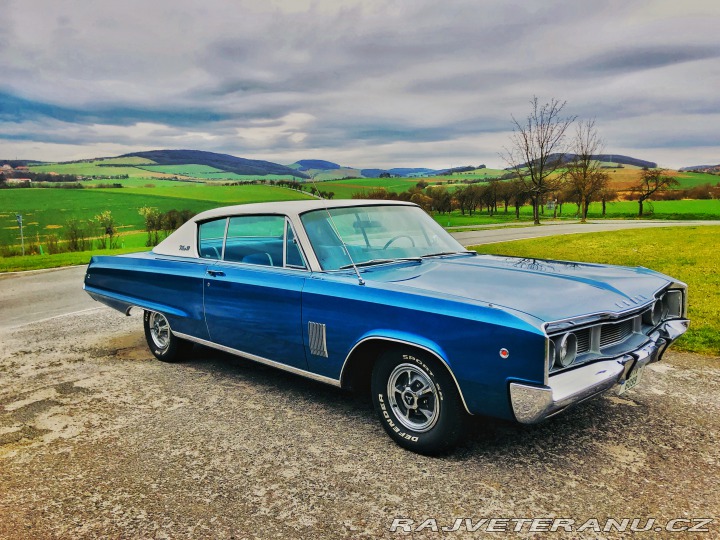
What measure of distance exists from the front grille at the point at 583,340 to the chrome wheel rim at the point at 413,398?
0.86 metres

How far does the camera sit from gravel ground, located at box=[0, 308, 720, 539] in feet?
8.77

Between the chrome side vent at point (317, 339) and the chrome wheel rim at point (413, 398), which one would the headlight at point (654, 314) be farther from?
the chrome side vent at point (317, 339)

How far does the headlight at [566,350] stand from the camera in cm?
283

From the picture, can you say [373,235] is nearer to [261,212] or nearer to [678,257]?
[261,212]

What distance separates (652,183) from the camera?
5647 cm

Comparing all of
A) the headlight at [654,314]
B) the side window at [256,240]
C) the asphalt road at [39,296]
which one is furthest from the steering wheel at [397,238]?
the asphalt road at [39,296]

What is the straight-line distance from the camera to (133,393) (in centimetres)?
457

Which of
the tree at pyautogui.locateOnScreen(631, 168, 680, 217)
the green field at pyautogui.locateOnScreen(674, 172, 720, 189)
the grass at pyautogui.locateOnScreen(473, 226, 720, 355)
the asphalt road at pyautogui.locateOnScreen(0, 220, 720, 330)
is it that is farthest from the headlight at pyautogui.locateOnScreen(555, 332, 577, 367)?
the green field at pyautogui.locateOnScreen(674, 172, 720, 189)

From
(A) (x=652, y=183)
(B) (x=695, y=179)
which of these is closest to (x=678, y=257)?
(A) (x=652, y=183)

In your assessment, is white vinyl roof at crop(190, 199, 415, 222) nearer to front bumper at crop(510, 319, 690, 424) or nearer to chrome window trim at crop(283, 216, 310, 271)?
chrome window trim at crop(283, 216, 310, 271)

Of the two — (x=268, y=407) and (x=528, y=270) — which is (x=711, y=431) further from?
(x=268, y=407)

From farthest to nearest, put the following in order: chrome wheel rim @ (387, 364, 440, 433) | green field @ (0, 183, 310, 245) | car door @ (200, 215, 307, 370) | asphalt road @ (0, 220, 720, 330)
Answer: green field @ (0, 183, 310, 245) → asphalt road @ (0, 220, 720, 330) → car door @ (200, 215, 307, 370) → chrome wheel rim @ (387, 364, 440, 433)

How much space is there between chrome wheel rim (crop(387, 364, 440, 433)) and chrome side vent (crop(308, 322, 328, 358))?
0.53m

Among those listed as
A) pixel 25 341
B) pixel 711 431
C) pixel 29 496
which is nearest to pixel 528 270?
pixel 711 431
